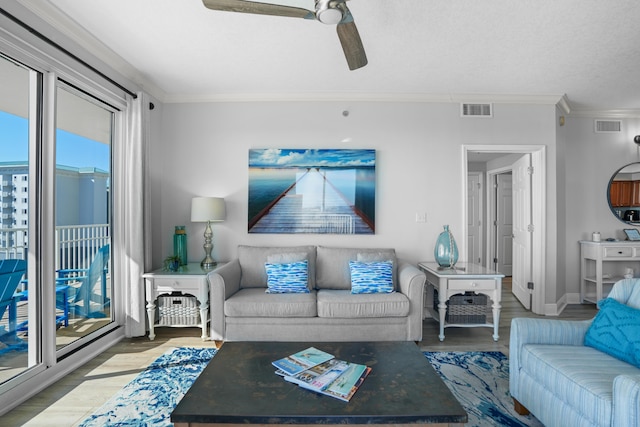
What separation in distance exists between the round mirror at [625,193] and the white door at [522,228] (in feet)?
4.05

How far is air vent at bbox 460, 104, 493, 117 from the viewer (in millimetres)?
3859

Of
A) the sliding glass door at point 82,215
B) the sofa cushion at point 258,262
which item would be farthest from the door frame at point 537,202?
the sliding glass door at point 82,215

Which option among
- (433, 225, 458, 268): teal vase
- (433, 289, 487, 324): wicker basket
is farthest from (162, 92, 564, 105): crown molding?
(433, 289, 487, 324): wicker basket

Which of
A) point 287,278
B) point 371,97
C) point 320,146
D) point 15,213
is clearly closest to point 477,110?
point 371,97

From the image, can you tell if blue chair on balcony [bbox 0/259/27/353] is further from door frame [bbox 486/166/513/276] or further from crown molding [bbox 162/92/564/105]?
door frame [bbox 486/166/513/276]

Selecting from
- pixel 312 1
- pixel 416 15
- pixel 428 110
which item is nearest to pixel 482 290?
pixel 428 110

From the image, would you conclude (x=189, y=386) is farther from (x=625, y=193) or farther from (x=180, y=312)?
(x=625, y=193)

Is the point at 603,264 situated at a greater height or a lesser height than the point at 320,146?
lesser

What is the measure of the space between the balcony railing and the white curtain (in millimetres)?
181

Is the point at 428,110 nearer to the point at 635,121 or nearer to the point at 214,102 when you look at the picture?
the point at 214,102

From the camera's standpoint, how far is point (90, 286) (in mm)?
3014

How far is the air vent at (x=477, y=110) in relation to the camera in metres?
3.86

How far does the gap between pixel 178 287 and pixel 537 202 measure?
4.06 m

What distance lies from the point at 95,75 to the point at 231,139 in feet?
4.53
